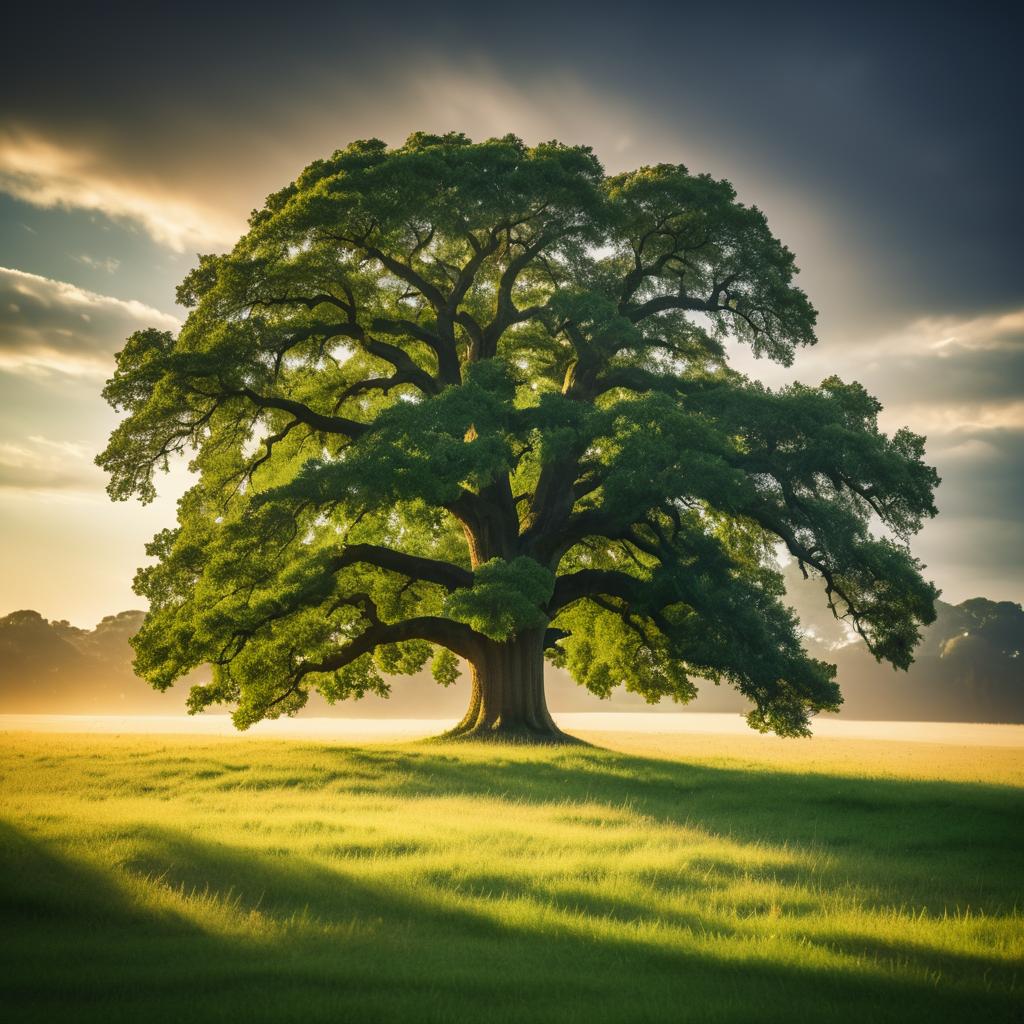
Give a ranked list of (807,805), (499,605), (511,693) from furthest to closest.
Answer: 1. (511,693)
2. (499,605)
3. (807,805)

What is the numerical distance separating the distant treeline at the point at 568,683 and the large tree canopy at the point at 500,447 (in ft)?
185

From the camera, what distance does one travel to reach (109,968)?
6.66m

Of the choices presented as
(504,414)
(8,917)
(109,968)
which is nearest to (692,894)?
(109,968)

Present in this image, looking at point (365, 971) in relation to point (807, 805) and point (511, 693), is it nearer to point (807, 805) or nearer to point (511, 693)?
point (807, 805)

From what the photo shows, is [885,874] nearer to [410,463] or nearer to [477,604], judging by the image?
[477,604]

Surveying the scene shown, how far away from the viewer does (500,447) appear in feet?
72.6

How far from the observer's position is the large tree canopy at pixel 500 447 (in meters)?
21.9

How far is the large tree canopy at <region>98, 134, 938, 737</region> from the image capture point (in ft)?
71.9

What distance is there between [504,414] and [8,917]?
1747 centimetres

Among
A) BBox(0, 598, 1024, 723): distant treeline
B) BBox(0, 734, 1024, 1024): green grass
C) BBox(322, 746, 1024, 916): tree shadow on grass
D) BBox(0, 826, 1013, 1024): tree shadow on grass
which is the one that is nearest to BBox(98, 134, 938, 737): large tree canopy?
BBox(322, 746, 1024, 916): tree shadow on grass

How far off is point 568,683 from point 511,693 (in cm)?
6313

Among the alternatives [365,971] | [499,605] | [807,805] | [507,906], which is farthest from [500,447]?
[365,971]

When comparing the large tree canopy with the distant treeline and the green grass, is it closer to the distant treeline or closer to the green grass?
the green grass

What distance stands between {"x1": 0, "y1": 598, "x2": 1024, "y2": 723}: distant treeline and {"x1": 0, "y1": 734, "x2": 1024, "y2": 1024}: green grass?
225ft
